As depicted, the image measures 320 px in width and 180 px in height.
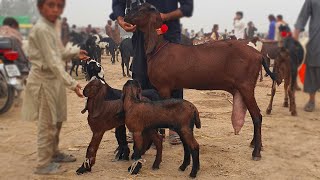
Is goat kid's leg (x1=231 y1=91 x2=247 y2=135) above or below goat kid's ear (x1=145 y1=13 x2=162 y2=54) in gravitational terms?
below

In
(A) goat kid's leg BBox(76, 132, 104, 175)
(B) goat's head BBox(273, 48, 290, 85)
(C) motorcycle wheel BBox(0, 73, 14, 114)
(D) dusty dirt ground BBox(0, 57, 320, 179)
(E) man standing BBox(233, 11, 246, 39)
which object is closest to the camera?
(A) goat kid's leg BBox(76, 132, 104, 175)

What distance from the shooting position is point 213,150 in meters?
4.78

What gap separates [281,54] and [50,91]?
4578 millimetres

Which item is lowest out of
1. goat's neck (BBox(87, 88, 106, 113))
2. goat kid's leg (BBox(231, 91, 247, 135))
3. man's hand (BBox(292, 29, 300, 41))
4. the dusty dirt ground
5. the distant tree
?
the dusty dirt ground

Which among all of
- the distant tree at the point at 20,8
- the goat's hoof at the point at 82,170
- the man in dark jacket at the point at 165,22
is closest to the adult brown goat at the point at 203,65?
the man in dark jacket at the point at 165,22

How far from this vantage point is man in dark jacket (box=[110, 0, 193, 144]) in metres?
4.64

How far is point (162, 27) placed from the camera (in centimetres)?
468

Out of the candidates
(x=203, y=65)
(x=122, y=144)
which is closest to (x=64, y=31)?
(x=122, y=144)

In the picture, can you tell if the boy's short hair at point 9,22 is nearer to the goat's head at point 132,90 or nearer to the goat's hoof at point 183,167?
the goat's head at point 132,90

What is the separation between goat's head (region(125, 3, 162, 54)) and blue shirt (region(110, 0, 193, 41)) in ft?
1.39

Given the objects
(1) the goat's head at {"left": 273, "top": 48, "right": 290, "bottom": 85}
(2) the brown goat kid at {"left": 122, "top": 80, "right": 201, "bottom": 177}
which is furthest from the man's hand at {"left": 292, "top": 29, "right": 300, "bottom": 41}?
(2) the brown goat kid at {"left": 122, "top": 80, "right": 201, "bottom": 177}

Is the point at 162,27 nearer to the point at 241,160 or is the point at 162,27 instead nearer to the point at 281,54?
the point at 241,160

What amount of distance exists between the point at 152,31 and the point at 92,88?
1079mm

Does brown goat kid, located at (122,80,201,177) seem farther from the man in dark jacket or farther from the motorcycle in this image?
the motorcycle
